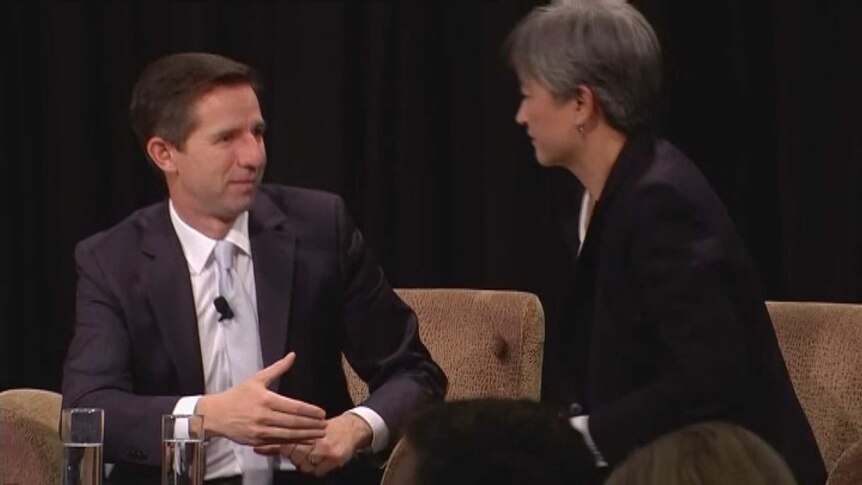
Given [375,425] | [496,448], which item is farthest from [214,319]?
[496,448]

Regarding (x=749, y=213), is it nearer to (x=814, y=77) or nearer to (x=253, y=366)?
(x=814, y=77)

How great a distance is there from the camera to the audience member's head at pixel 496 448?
164 cm

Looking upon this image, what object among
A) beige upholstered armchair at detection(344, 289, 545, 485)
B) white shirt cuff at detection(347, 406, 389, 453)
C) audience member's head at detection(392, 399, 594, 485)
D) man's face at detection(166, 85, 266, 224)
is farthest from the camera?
beige upholstered armchair at detection(344, 289, 545, 485)

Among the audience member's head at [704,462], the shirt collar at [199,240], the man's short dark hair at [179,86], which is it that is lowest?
the shirt collar at [199,240]

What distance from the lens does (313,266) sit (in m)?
3.19

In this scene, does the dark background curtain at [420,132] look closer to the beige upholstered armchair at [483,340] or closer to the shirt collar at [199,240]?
the beige upholstered armchair at [483,340]

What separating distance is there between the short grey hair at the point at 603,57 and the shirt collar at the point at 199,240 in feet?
2.25

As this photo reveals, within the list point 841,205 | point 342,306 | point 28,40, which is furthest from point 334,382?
point 28,40

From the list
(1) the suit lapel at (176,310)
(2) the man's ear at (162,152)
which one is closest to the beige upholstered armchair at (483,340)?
(1) the suit lapel at (176,310)

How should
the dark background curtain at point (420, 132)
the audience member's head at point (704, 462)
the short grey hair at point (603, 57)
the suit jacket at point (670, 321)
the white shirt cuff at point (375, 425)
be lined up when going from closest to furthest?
the audience member's head at point (704, 462)
the suit jacket at point (670, 321)
the short grey hair at point (603, 57)
the white shirt cuff at point (375, 425)
the dark background curtain at point (420, 132)

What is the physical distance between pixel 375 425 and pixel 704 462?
5.02 feet

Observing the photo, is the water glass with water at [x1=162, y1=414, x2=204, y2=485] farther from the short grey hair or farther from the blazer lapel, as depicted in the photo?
the short grey hair

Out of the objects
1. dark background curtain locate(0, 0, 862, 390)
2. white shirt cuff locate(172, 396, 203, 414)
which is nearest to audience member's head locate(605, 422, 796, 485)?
white shirt cuff locate(172, 396, 203, 414)

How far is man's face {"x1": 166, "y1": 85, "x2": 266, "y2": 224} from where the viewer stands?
3135 mm
